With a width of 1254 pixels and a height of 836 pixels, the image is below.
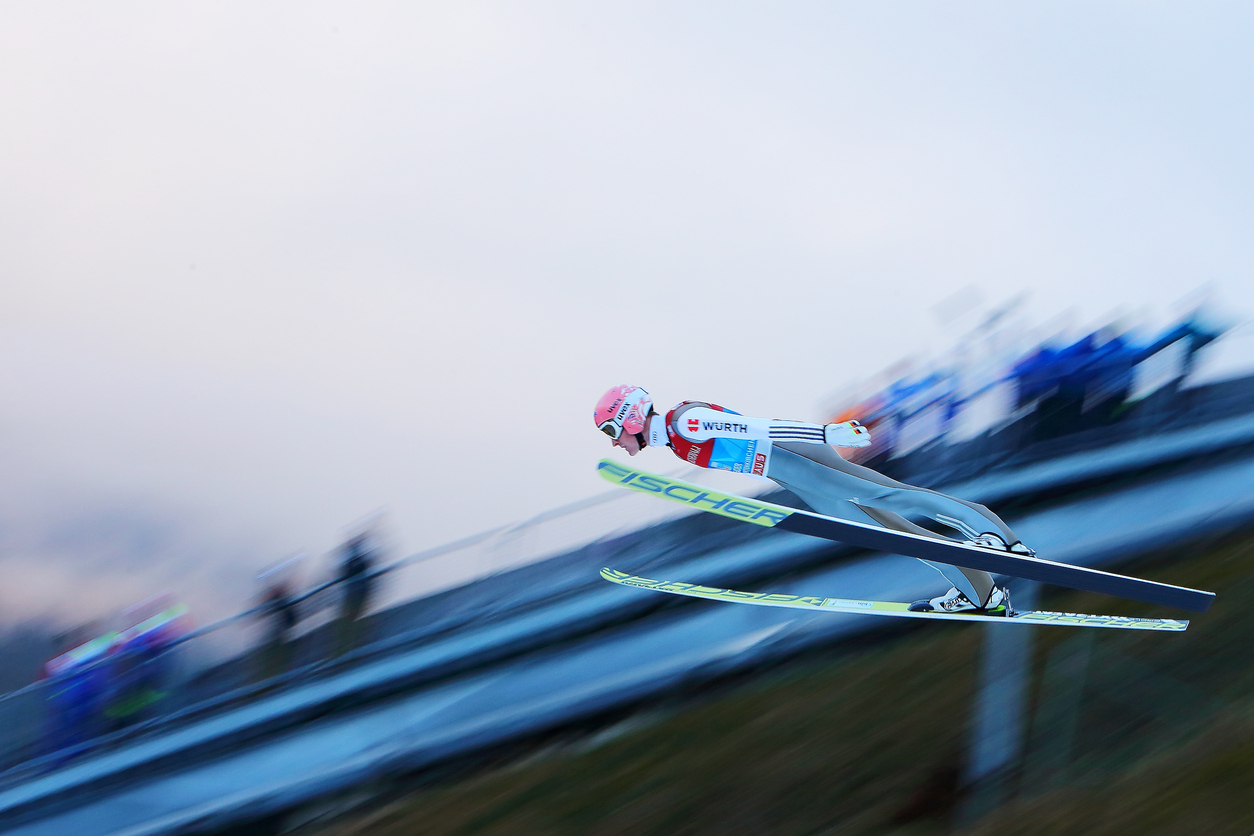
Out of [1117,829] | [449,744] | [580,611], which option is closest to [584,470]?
[580,611]

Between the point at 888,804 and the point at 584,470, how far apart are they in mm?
4167

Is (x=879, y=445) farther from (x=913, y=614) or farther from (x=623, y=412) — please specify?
(x=623, y=412)

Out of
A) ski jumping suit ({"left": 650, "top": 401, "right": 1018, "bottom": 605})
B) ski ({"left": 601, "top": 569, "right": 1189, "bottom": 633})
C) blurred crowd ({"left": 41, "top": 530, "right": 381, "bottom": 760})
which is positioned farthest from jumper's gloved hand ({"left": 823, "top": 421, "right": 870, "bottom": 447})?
blurred crowd ({"left": 41, "top": 530, "right": 381, "bottom": 760})

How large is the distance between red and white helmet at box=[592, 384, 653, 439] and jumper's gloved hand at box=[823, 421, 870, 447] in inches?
31.4

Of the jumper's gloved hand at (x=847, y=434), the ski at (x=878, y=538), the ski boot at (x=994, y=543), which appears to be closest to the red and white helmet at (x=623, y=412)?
the ski at (x=878, y=538)

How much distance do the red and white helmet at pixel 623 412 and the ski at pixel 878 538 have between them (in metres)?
0.37

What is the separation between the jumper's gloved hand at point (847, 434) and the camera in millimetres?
3652

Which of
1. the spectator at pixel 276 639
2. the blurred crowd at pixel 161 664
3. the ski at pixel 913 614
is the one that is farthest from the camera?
the spectator at pixel 276 639

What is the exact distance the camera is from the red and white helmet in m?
4.01

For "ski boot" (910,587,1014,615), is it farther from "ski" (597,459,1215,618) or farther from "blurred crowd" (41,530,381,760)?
"blurred crowd" (41,530,381,760)

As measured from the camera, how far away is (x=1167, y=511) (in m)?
6.07

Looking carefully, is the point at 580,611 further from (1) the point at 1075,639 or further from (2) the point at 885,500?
(1) the point at 1075,639

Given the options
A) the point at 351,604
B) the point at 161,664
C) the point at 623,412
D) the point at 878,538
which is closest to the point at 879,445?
the point at 878,538

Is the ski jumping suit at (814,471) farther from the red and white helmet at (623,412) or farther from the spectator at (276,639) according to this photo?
the spectator at (276,639)
